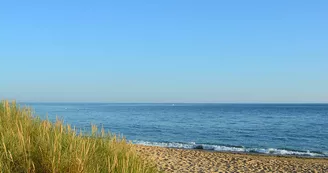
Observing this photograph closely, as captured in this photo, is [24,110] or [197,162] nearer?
[24,110]

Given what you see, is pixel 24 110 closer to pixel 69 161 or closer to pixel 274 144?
pixel 69 161

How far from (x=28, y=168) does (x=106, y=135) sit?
8.98ft

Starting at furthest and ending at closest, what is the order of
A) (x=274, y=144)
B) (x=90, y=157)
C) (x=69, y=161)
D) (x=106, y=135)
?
(x=274, y=144) < (x=106, y=135) < (x=90, y=157) < (x=69, y=161)

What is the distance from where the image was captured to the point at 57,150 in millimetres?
4309

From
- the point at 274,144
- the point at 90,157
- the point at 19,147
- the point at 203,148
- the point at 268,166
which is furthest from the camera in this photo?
the point at 274,144

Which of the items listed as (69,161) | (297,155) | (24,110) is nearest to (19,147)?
(69,161)

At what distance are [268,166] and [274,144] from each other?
47.0ft

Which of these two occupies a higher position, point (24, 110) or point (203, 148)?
point (24, 110)

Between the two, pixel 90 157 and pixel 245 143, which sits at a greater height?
pixel 90 157

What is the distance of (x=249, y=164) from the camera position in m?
17.2

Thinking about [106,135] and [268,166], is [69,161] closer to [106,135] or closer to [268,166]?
[106,135]

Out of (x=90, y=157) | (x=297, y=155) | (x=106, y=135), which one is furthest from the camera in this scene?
(x=297, y=155)

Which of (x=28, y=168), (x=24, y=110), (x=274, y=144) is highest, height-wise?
(x=24, y=110)

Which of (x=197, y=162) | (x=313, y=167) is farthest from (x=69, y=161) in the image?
(x=313, y=167)
